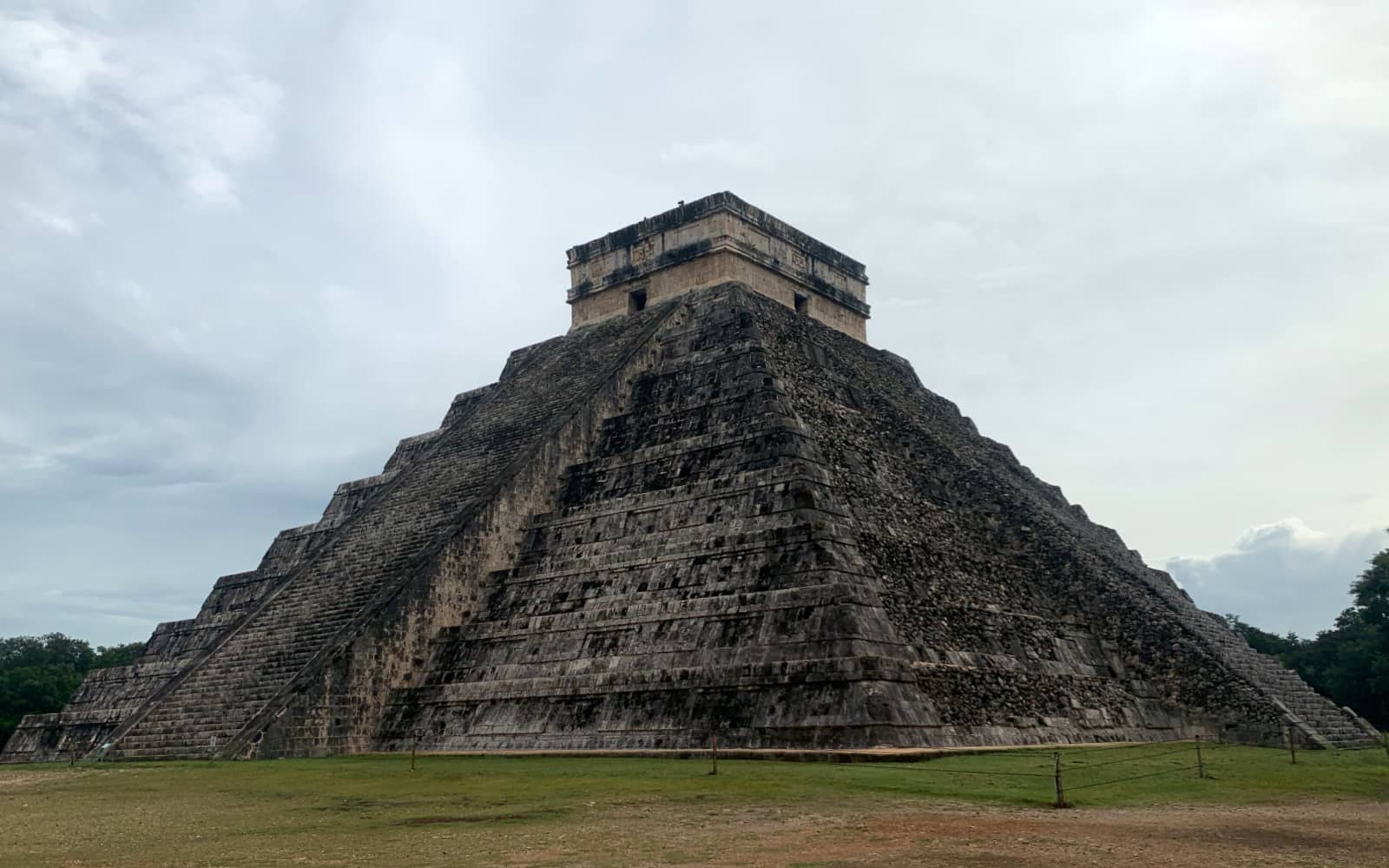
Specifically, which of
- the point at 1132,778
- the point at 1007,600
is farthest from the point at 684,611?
the point at 1132,778

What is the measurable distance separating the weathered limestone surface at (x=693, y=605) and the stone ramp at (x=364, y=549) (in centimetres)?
7

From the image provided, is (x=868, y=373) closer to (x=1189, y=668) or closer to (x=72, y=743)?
(x=1189, y=668)

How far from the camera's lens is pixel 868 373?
2391 centimetres

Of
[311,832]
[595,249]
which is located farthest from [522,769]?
[595,249]

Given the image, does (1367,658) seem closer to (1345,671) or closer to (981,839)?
(1345,671)

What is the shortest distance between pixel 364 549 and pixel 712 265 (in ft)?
28.2

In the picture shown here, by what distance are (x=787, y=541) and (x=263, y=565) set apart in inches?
481

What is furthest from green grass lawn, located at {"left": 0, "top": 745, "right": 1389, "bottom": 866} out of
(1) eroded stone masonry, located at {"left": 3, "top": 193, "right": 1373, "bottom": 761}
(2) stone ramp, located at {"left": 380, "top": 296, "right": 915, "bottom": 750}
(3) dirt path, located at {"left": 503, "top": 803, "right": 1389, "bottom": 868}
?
(1) eroded stone masonry, located at {"left": 3, "top": 193, "right": 1373, "bottom": 761}

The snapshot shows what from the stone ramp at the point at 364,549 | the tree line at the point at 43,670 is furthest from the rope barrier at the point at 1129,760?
the tree line at the point at 43,670

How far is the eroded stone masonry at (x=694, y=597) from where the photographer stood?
14562 mm

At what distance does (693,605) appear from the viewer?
15461mm

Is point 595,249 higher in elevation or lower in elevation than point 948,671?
higher

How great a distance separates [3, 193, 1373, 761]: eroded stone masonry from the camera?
47.8 feet

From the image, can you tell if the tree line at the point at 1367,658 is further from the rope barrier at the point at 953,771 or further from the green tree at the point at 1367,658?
the rope barrier at the point at 953,771
